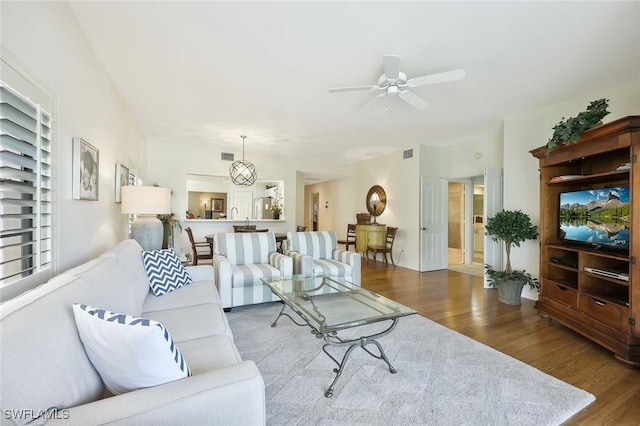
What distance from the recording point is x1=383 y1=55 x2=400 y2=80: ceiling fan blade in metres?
2.12

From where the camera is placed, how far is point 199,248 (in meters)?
6.08

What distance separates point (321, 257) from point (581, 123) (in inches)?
125

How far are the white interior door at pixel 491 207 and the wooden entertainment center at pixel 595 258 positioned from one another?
1174 millimetres

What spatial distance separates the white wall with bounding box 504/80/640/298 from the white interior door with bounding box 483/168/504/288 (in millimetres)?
246

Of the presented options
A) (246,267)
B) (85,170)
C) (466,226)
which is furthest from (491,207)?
(85,170)

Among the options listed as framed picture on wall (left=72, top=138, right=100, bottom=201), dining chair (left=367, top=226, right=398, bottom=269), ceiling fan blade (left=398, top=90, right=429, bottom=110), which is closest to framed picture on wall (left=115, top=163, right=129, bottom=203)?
framed picture on wall (left=72, top=138, right=100, bottom=201)

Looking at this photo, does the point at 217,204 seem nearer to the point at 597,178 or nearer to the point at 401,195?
the point at 401,195

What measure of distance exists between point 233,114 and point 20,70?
2.66 m

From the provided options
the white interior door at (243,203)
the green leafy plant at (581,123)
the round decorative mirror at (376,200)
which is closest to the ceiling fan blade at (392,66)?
the green leafy plant at (581,123)

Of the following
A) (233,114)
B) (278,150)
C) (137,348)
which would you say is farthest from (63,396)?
(278,150)

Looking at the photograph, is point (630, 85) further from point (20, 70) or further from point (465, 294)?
point (20, 70)

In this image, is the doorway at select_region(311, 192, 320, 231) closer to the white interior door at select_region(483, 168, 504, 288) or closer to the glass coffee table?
the white interior door at select_region(483, 168, 504, 288)

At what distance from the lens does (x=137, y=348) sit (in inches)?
37.3

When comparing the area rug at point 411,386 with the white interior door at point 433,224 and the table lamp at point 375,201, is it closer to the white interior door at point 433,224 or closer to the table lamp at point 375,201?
the white interior door at point 433,224
